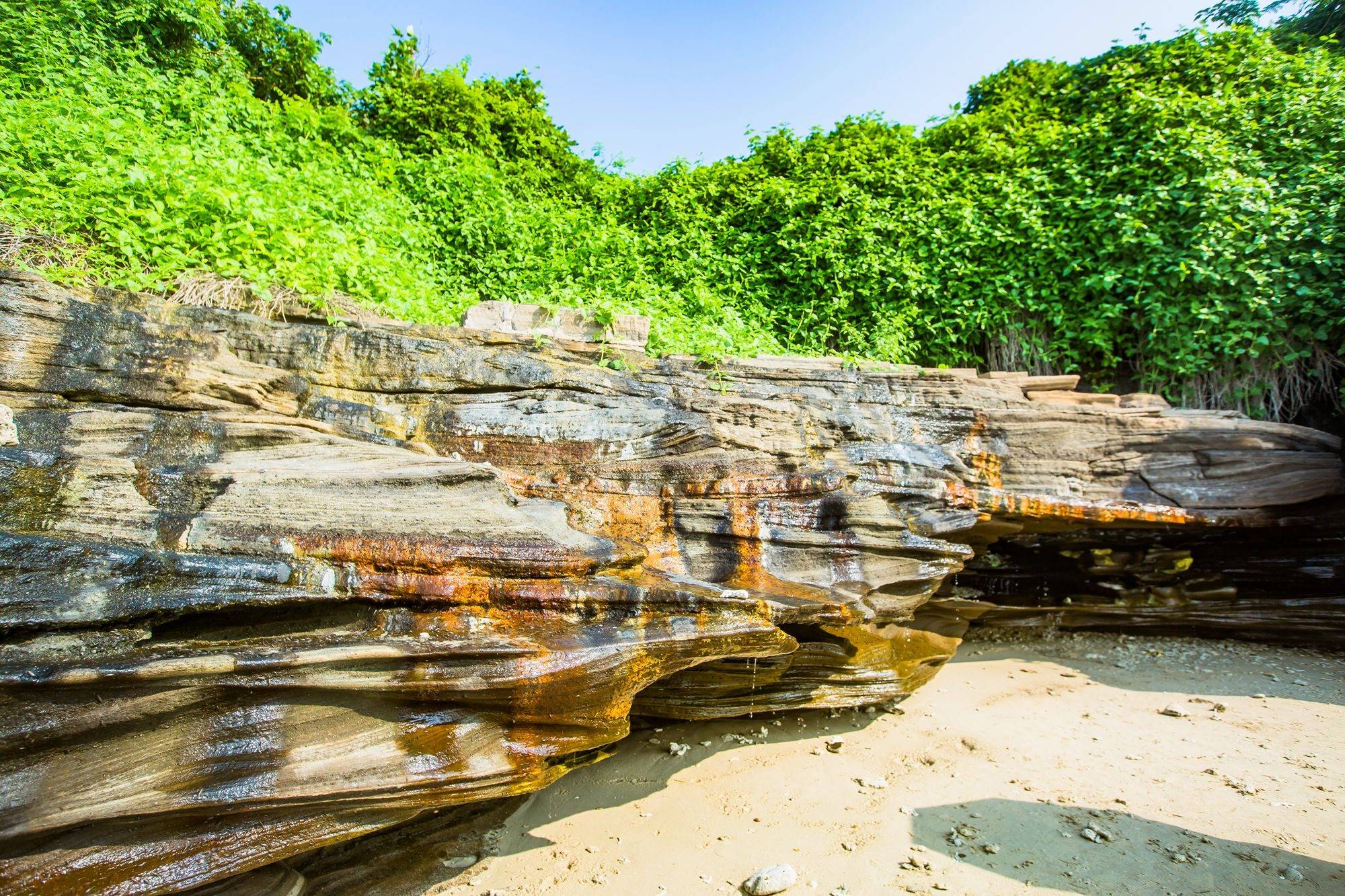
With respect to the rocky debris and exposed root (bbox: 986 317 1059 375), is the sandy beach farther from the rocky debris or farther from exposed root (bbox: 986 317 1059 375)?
exposed root (bbox: 986 317 1059 375)

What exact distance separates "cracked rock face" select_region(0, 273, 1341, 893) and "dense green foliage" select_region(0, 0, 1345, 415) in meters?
1.70

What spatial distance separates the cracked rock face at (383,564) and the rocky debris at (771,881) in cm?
138

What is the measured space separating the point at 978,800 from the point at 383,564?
5.01 m

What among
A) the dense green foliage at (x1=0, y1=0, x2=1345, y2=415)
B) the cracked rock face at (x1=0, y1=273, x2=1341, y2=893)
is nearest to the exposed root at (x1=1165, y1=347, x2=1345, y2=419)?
the dense green foliage at (x1=0, y1=0, x2=1345, y2=415)

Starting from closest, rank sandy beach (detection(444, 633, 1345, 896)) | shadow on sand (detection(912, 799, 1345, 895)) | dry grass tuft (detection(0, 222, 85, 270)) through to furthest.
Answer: shadow on sand (detection(912, 799, 1345, 895)), sandy beach (detection(444, 633, 1345, 896)), dry grass tuft (detection(0, 222, 85, 270))

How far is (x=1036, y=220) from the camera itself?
9.34m

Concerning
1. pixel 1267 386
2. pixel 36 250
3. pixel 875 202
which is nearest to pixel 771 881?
pixel 36 250

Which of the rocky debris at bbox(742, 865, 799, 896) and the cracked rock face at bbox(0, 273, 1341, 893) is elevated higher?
the cracked rock face at bbox(0, 273, 1341, 893)

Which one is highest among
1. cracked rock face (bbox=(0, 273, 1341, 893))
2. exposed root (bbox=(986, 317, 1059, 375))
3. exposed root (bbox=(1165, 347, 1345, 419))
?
exposed root (bbox=(986, 317, 1059, 375))

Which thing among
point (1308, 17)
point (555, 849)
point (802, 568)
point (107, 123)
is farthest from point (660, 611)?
point (1308, 17)

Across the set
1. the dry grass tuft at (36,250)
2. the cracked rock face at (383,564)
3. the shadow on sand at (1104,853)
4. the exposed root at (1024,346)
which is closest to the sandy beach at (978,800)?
the shadow on sand at (1104,853)

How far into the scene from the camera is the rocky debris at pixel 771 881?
4.38m

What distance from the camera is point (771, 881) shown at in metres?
4.40

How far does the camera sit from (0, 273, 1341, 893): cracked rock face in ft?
10.6
